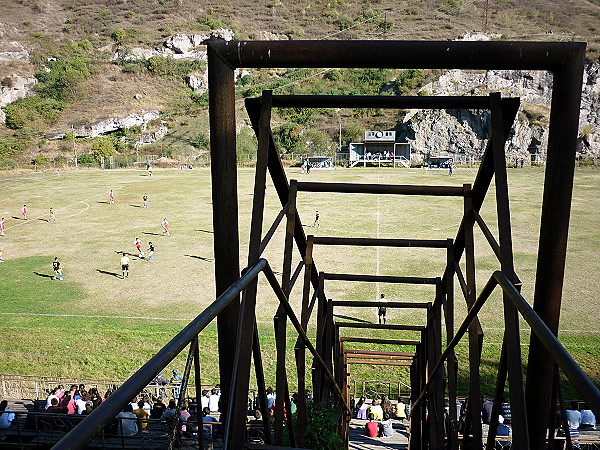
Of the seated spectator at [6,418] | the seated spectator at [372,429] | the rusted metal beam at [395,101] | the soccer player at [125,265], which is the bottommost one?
the soccer player at [125,265]

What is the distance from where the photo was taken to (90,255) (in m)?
24.2

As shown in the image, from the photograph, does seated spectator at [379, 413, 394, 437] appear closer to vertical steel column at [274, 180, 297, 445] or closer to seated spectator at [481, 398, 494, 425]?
seated spectator at [481, 398, 494, 425]

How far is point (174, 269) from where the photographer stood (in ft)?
70.2

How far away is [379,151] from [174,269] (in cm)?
5234

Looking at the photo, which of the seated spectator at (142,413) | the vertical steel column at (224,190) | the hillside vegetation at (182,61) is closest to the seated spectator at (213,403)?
the seated spectator at (142,413)

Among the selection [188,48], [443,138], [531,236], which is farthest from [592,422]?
[188,48]

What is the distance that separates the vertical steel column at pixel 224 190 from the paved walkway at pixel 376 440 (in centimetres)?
666

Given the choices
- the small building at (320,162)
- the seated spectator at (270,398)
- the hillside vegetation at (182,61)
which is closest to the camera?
the seated spectator at (270,398)

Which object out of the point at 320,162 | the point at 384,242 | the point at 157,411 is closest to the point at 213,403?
the point at 157,411

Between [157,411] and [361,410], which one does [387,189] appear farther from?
[361,410]

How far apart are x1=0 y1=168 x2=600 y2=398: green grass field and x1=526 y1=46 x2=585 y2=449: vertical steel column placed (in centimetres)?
970

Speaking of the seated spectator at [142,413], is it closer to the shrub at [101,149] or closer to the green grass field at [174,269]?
the green grass field at [174,269]

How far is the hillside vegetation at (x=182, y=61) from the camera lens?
3157 inches

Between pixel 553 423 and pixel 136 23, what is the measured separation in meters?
151
